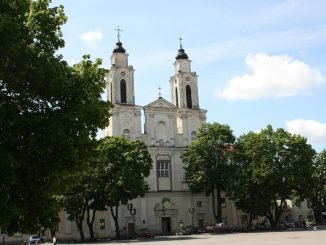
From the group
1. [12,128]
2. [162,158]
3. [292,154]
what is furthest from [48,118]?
[162,158]

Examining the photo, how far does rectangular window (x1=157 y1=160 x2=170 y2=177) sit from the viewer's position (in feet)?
206

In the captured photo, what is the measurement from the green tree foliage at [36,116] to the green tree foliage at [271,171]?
3984cm

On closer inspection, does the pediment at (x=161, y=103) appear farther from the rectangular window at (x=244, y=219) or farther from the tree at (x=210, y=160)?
the rectangular window at (x=244, y=219)

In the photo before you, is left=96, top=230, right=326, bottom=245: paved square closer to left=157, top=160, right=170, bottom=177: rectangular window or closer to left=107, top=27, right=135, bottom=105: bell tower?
left=157, top=160, right=170, bottom=177: rectangular window

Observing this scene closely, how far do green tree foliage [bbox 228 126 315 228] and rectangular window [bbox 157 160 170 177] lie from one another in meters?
10.5

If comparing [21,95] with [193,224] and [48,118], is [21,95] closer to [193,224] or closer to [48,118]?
[48,118]

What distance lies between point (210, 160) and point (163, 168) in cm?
764

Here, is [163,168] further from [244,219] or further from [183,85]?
[244,219]

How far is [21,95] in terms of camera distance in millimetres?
15711

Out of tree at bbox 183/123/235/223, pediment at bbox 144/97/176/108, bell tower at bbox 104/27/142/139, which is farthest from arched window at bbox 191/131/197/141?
bell tower at bbox 104/27/142/139

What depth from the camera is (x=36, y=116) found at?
49.8 feet

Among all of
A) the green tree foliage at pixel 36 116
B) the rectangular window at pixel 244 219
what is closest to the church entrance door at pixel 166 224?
the rectangular window at pixel 244 219

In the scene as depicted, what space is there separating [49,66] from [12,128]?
2296 millimetres

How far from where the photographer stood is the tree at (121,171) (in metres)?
48.8
